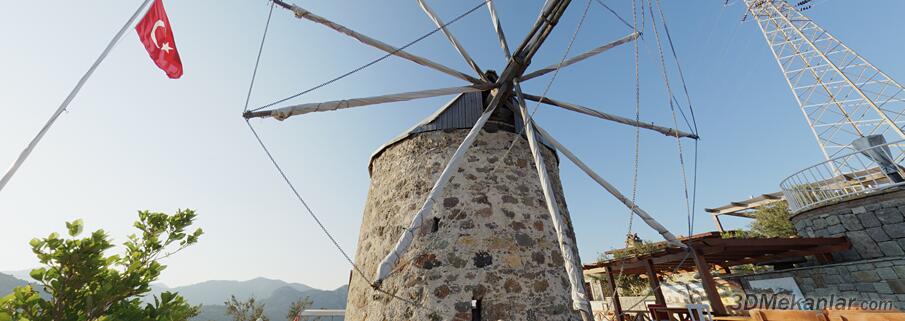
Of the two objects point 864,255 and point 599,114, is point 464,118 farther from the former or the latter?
point 864,255

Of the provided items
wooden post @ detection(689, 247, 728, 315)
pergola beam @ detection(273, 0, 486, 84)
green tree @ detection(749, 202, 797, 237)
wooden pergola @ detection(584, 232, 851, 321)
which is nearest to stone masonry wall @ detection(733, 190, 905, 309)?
wooden pergola @ detection(584, 232, 851, 321)

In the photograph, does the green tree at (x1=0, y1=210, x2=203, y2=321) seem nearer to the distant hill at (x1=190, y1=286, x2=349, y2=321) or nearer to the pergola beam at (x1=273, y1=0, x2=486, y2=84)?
the pergola beam at (x1=273, y1=0, x2=486, y2=84)

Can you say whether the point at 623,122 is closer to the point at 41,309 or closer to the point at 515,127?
the point at 515,127

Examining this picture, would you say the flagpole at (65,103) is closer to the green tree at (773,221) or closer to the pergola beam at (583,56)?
the pergola beam at (583,56)

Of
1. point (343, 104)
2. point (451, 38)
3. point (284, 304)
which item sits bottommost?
point (343, 104)

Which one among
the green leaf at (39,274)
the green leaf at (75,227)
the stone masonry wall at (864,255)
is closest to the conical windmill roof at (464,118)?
the green leaf at (75,227)

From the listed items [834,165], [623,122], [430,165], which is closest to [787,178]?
[834,165]

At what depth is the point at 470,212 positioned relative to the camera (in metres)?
4.78

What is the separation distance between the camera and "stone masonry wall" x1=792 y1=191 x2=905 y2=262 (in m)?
7.41

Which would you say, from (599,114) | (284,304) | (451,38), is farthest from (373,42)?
(284,304)

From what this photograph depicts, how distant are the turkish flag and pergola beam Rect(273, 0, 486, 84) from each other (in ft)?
5.28

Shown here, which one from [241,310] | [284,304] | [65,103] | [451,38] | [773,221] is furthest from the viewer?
[284,304]

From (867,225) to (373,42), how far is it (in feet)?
41.7

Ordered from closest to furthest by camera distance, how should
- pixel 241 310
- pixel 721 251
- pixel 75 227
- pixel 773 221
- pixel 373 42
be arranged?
pixel 75 227
pixel 373 42
pixel 721 251
pixel 773 221
pixel 241 310
